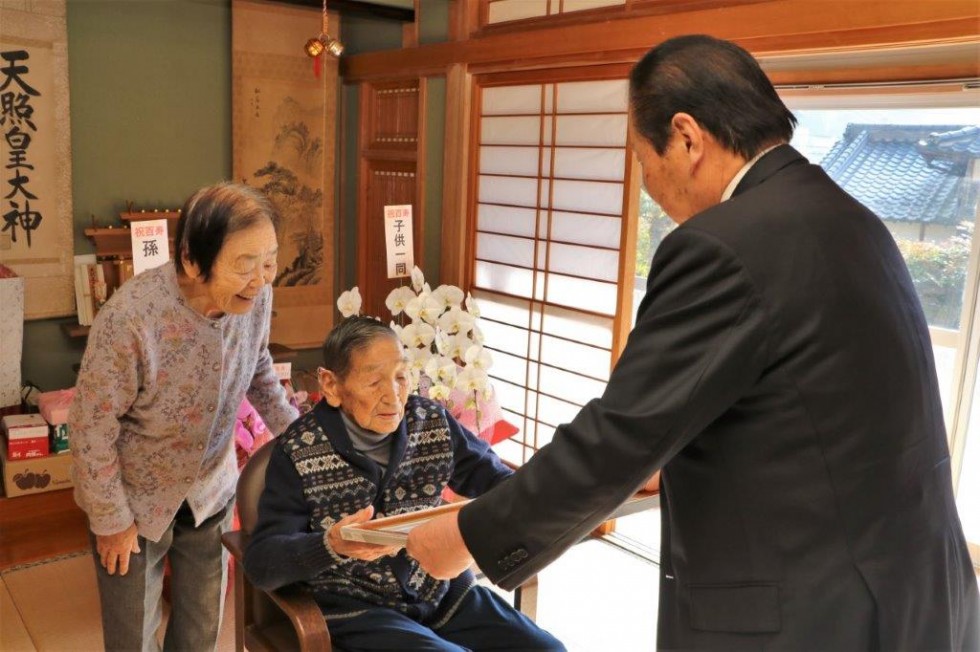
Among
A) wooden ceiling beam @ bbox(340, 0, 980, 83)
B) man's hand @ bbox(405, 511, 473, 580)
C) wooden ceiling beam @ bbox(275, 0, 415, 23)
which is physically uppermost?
wooden ceiling beam @ bbox(275, 0, 415, 23)

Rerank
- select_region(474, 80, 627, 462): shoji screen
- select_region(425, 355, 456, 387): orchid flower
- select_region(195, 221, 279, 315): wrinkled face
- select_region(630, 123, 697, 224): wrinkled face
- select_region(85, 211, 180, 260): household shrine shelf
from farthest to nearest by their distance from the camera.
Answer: select_region(85, 211, 180, 260): household shrine shelf
select_region(474, 80, 627, 462): shoji screen
select_region(425, 355, 456, 387): orchid flower
select_region(195, 221, 279, 315): wrinkled face
select_region(630, 123, 697, 224): wrinkled face

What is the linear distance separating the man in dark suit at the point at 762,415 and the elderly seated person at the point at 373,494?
0.65 m

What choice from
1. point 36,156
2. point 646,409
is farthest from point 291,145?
point 646,409

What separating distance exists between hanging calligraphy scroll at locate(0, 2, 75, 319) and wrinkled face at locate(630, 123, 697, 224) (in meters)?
3.77

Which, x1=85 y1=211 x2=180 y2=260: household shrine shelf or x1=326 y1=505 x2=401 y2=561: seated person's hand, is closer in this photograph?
x1=326 y1=505 x2=401 y2=561: seated person's hand

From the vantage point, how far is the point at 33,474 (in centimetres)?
380

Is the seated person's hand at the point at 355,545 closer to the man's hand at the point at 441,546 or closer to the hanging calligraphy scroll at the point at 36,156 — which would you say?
→ the man's hand at the point at 441,546

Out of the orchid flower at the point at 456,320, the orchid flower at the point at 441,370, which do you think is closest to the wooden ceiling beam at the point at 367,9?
the orchid flower at the point at 456,320

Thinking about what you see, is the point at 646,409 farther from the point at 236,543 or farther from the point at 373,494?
the point at 236,543

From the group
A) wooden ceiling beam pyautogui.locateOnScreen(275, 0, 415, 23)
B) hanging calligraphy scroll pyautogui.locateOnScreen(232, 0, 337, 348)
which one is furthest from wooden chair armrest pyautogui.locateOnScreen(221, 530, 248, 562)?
wooden ceiling beam pyautogui.locateOnScreen(275, 0, 415, 23)

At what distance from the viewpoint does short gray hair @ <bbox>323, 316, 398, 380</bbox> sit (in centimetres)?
187

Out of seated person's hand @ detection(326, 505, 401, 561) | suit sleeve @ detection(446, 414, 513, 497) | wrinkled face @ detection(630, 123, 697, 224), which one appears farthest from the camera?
suit sleeve @ detection(446, 414, 513, 497)

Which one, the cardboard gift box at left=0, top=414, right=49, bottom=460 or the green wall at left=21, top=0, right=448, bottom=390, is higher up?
the green wall at left=21, top=0, right=448, bottom=390

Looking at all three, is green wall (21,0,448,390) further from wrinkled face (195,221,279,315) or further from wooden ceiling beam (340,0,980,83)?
wrinkled face (195,221,279,315)
